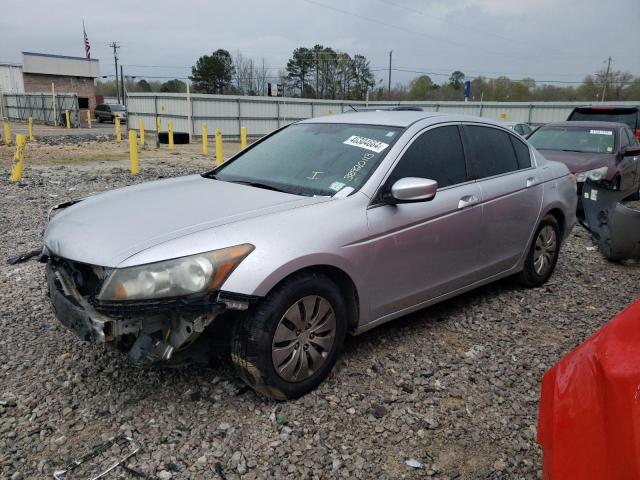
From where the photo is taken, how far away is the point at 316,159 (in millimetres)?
3646

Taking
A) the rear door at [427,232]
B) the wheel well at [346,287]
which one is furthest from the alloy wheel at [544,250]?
the wheel well at [346,287]

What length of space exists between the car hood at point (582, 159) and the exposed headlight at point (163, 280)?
7.34 metres

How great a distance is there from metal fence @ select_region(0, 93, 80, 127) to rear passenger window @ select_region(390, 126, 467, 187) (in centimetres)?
3531

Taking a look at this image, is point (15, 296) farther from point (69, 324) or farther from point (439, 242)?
point (439, 242)

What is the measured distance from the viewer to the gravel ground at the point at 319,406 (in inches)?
99.9

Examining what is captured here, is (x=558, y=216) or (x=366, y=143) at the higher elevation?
(x=366, y=143)

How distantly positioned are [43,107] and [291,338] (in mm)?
40734

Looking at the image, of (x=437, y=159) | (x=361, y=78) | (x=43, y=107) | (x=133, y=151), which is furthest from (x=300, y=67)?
(x=437, y=159)

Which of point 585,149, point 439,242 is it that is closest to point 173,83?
point 585,149

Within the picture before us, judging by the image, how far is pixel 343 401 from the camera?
3.02 meters

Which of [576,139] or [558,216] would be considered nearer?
[558,216]

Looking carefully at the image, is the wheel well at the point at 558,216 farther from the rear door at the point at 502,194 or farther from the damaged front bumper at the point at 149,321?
the damaged front bumper at the point at 149,321

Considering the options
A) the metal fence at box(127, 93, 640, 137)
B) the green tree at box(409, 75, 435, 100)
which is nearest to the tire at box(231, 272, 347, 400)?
the metal fence at box(127, 93, 640, 137)

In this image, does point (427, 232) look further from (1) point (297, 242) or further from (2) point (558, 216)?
(2) point (558, 216)
